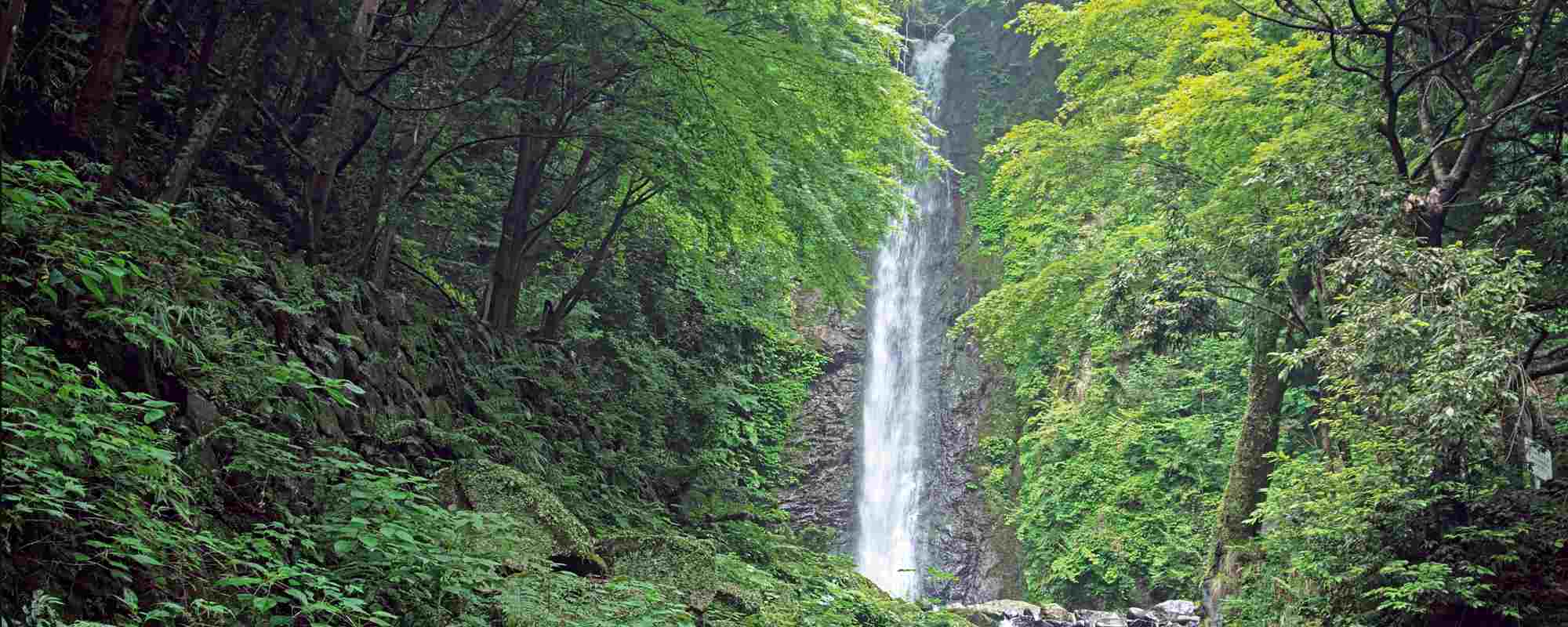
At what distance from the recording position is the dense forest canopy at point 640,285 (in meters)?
3.99

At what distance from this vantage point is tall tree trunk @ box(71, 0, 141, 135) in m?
4.96

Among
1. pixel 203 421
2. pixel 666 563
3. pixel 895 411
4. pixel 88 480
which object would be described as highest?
pixel 895 411

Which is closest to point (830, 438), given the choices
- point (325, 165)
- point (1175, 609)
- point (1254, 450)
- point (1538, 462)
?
point (1175, 609)

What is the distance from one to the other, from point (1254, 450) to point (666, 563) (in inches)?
330

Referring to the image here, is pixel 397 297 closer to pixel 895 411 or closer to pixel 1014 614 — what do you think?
pixel 1014 614

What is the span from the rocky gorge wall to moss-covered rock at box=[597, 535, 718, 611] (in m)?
13.5

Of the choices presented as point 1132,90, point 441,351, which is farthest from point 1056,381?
point 441,351

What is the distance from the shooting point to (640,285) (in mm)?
14305

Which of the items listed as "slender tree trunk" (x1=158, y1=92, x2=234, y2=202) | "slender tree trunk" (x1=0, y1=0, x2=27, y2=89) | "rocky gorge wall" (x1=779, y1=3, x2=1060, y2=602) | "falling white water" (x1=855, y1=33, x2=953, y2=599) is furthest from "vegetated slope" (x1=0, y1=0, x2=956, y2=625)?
"falling white water" (x1=855, y1=33, x2=953, y2=599)

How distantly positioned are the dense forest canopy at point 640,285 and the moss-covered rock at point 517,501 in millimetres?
29

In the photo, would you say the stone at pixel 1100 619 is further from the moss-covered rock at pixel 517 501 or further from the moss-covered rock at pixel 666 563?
the moss-covered rock at pixel 517 501

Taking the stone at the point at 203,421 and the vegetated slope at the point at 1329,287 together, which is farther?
the vegetated slope at the point at 1329,287

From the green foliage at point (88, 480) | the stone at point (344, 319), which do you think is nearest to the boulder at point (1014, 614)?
the stone at point (344, 319)

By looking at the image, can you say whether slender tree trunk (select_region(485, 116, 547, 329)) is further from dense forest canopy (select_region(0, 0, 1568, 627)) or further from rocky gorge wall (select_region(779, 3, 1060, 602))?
rocky gorge wall (select_region(779, 3, 1060, 602))
